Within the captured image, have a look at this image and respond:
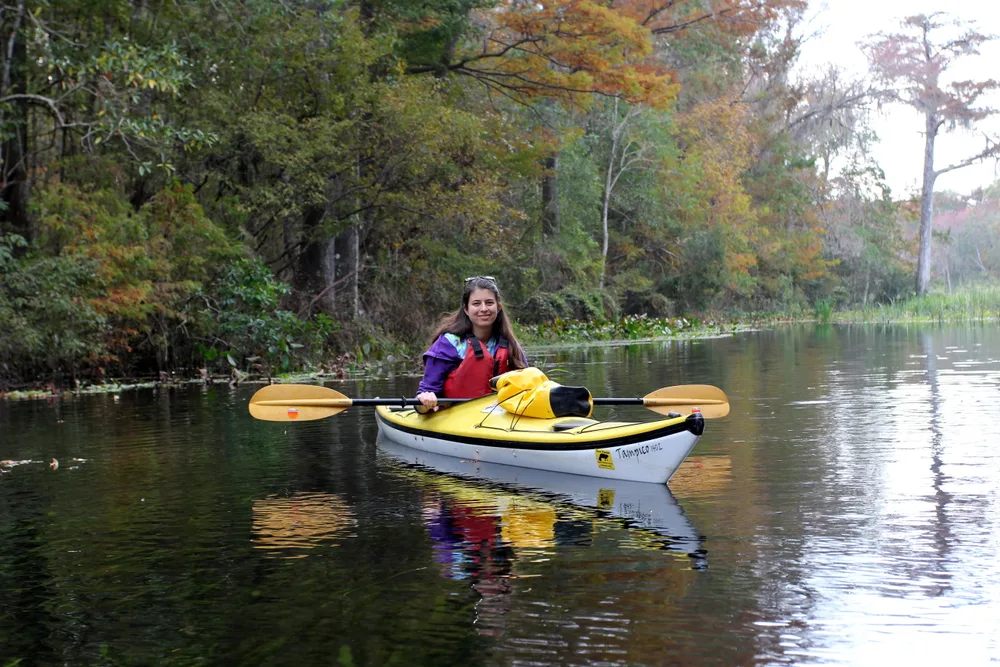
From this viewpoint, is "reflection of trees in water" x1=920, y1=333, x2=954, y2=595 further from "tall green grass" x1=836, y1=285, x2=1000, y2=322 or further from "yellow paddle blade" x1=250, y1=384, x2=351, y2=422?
"tall green grass" x1=836, y1=285, x2=1000, y2=322

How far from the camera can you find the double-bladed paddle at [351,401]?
27.3 feet

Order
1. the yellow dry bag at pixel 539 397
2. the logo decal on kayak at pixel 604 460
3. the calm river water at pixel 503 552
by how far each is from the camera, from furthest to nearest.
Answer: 1. the yellow dry bag at pixel 539 397
2. the logo decal on kayak at pixel 604 460
3. the calm river water at pixel 503 552

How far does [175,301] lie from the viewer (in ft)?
52.1

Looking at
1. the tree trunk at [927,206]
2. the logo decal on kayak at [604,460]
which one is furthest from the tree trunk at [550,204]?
the logo decal on kayak at [604,460]

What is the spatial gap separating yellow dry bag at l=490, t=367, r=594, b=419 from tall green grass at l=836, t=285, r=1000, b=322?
30.9 meters

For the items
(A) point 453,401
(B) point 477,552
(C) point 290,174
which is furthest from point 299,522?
(C) point 290,174

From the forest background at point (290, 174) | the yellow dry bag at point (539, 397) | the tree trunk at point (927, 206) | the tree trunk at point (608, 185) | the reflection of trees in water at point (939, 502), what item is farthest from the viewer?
the tree trunk at point (927, 206)

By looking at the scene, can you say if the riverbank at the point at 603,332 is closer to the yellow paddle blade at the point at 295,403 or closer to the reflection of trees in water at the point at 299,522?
the yellow paddle blade at the point at 295,403

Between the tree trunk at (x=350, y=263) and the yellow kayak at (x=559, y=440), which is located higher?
the tree trunk at (x=350, y=263)

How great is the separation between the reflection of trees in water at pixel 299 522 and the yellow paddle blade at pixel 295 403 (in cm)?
194

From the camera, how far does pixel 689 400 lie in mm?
8336

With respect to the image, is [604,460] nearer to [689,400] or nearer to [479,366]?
[689,400]

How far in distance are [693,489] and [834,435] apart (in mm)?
2499

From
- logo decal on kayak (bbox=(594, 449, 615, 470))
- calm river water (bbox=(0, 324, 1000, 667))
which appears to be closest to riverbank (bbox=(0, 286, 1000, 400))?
calm river water (bbox=(0, 324, 1000, 667))
